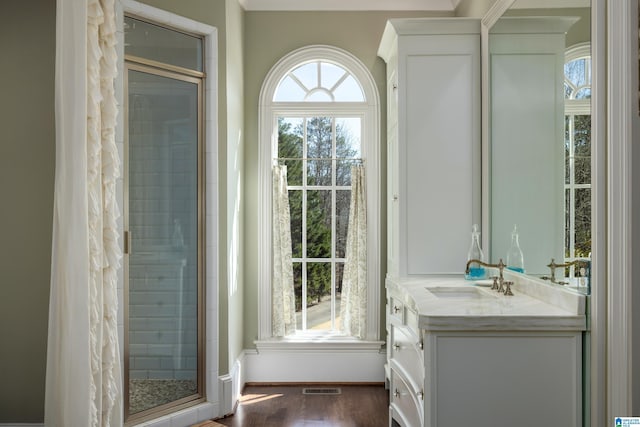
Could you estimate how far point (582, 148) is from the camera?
7.09ft

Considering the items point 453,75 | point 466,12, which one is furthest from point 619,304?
point 466,12

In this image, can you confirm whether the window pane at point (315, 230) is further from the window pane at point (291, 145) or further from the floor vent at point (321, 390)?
the floor vent at point (321, 390)

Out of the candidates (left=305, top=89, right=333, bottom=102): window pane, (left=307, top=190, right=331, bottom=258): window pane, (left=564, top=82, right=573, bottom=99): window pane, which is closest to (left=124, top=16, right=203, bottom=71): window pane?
(left=305, top=89, right=333, bottom=102): window pane

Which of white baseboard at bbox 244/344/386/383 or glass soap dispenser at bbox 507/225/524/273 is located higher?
glass soap dispenser at bbox 507/225/524/273

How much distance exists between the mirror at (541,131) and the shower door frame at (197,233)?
1.81 meters

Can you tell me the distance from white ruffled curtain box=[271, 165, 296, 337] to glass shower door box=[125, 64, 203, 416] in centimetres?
91

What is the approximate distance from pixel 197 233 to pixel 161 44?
46.1 inches

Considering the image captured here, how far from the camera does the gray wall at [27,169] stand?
2.91m

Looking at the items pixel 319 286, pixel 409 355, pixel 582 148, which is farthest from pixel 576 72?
pixel 319 286

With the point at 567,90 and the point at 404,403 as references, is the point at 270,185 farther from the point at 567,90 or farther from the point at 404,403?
the point at 567,90

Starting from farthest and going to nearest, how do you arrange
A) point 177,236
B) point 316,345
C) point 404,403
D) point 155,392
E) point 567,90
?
point 316,345, point 177,236, point 155,392, point 404,403, point 567,90

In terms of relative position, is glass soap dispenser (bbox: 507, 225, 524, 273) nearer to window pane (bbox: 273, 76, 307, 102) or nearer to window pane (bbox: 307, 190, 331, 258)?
window pane (bbox: 307, 190, 331, 258)

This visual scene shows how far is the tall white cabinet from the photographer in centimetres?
342

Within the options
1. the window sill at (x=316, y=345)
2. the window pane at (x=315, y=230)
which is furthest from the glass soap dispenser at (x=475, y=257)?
the window pane at (x=315, y=230)
